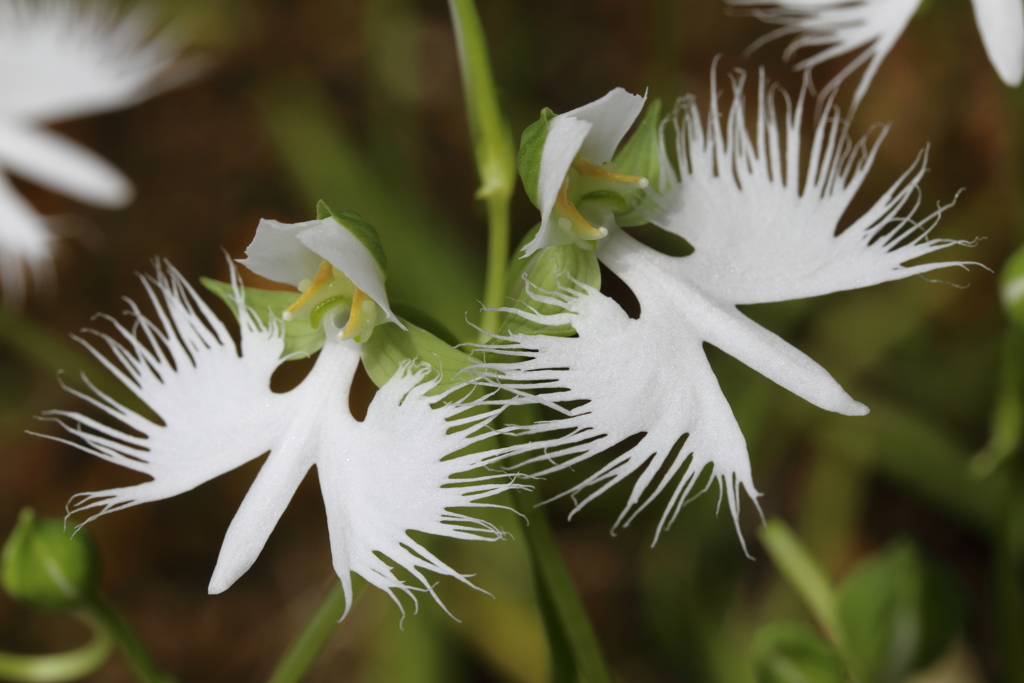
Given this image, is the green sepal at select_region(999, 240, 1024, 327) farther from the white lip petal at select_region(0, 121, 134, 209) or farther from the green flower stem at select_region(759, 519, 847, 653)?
the white lip petal at select_region(0, 121, 134, 209)

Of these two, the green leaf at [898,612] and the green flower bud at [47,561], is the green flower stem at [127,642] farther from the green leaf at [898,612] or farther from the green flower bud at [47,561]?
the green leaf at [898,612]

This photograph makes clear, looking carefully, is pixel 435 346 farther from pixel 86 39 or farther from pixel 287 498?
pixel 86 39

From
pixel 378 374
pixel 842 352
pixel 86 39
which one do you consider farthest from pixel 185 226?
pixel 378 374

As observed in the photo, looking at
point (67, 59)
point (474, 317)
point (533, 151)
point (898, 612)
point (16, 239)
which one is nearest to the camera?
point (533, 151)

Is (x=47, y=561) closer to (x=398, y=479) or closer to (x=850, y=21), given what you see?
(x=398, y=479)

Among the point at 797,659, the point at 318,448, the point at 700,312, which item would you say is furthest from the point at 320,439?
the point at 797,659

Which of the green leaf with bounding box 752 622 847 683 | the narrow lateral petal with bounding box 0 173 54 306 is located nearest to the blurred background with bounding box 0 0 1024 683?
the narrow lateral petal with bounding box 0 173 54 306
